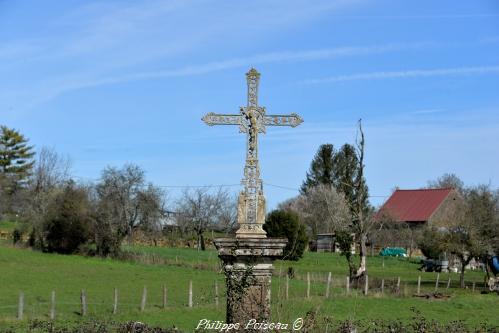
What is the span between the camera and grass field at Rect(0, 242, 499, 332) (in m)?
20.5

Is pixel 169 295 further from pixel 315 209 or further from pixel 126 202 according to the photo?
pixel 315 209

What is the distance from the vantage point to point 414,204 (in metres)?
79.2

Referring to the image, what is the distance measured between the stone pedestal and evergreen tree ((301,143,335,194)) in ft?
250

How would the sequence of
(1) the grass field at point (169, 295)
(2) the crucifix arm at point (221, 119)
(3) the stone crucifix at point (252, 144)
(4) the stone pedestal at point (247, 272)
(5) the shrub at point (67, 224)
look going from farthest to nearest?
(5) the shrub at point (67, 224) → (1) the grass field at point (169, 295) → (2) the crucifix arm at point (221, 119) → (3) the stone crucifix at point (252, 144) → (4) the stone pedestal at point (247, 272)

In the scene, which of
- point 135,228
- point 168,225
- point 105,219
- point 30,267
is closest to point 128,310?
point 30,267

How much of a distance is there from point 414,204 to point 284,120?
71086 mm

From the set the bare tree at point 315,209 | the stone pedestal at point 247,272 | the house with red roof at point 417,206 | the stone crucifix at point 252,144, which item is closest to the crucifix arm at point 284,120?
the stone crucifix at point 252,144

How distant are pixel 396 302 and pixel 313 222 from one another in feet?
201

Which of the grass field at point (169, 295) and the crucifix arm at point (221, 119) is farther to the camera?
the grass field at point (169, 295)

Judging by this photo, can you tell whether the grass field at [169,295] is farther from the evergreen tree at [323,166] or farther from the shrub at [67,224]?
the evergreen tree at [323,166]

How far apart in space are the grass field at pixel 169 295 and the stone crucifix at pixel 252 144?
4.27 ft

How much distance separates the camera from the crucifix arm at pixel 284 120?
10703mm

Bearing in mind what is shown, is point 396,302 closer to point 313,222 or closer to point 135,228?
point 135,228

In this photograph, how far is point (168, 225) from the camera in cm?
7656
